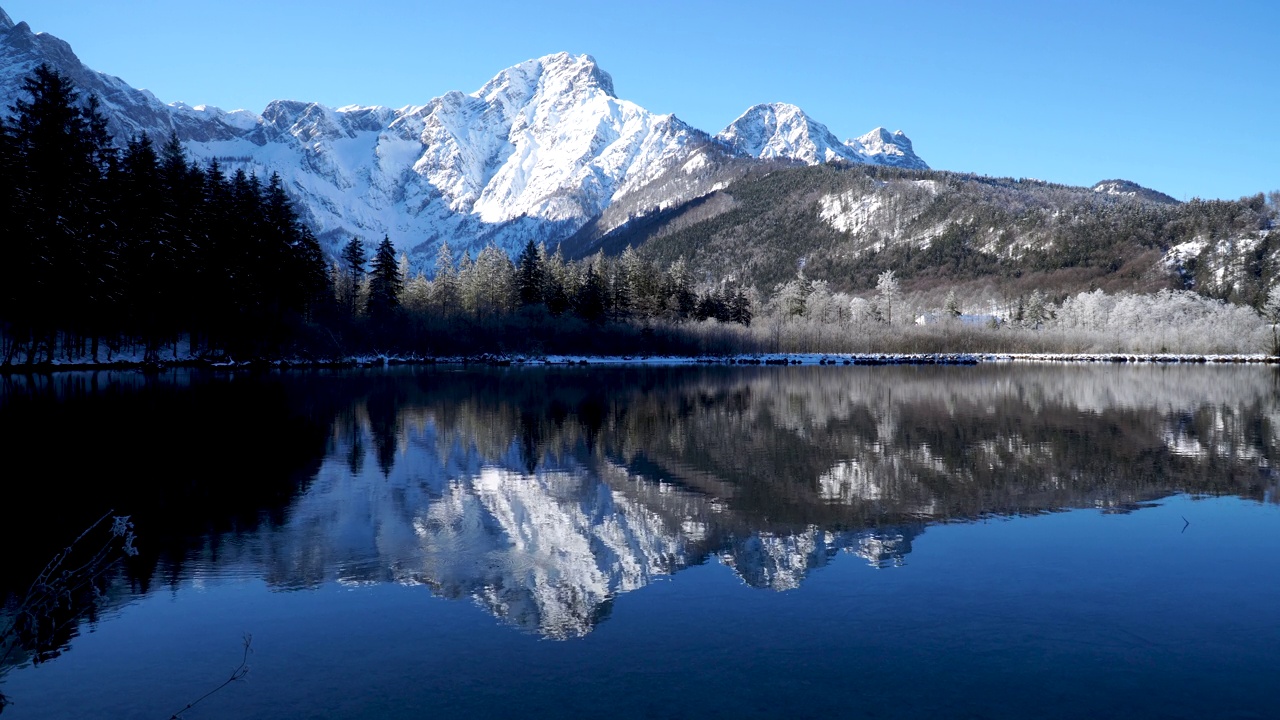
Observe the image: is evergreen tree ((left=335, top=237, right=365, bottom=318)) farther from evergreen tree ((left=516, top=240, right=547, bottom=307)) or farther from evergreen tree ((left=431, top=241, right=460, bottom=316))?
evergreen tree ((left=516, top=240, right=547, bottom=307))

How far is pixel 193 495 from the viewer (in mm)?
15531

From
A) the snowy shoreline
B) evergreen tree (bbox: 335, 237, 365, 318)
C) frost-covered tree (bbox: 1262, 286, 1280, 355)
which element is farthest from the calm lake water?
frost-covered tree (bbox: 1262, 286, 1280, 355)

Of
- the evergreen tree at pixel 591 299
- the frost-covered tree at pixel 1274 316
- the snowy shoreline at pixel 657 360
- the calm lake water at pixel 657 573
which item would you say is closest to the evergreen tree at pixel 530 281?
the evergreen tree at pixel 591 299

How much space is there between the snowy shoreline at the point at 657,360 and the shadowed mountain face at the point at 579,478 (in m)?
27.0

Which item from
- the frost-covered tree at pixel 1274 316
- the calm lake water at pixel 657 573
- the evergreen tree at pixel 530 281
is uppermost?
the evergreen tree at pixel 530 281

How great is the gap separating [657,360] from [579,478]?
→ 8269 centimetres

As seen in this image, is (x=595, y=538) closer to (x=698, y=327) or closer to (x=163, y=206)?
(x=163, y=206)

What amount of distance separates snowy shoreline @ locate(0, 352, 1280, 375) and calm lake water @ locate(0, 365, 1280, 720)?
42.6 m

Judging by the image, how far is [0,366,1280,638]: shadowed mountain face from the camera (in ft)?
37.4

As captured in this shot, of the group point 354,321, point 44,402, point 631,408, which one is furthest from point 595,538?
point 354,321

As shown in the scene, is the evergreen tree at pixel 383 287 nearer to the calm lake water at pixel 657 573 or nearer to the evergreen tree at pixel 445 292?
the evergreen tree at pixel 445 292

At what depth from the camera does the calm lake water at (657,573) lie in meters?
7.35


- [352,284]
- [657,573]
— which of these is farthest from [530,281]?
[657,573]

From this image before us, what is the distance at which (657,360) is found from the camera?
330 ft
